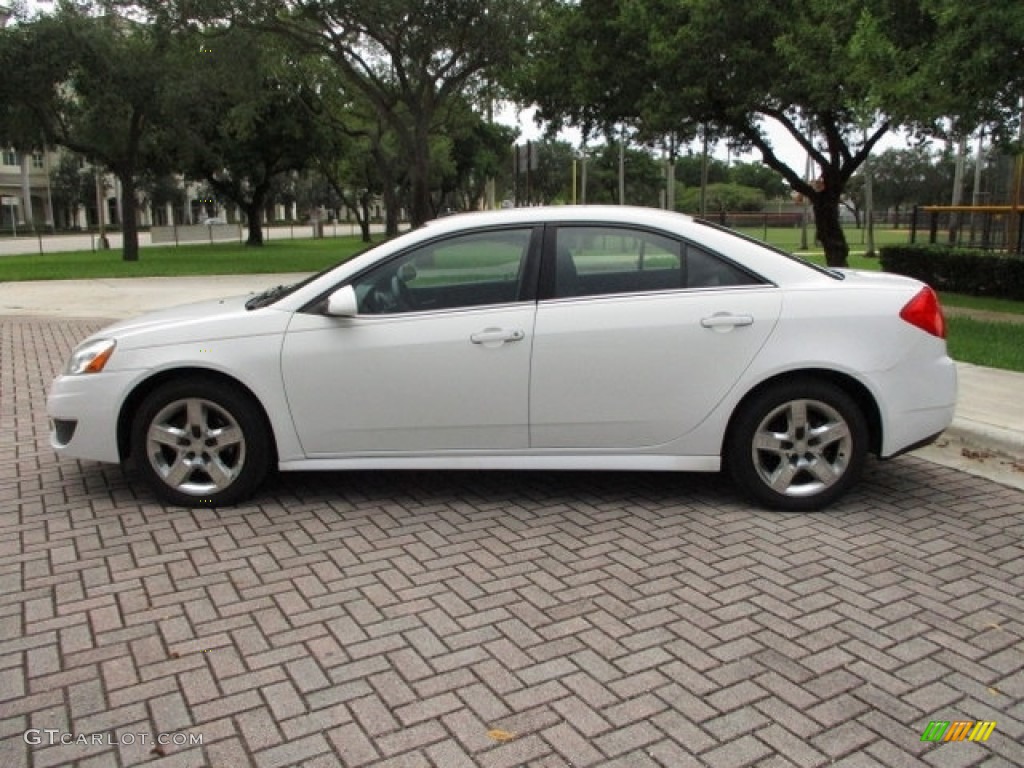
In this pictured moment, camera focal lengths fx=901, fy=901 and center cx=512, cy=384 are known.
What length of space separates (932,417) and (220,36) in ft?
68.7

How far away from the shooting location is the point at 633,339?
15.6 ft

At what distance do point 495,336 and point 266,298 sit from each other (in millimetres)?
1447

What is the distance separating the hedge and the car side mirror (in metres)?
13.3

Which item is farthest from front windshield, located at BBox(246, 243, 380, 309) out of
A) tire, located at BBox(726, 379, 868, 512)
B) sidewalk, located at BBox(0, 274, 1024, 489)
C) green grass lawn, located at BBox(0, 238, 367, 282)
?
green grass lawn, located at BBox(0, 238, 367, 282)

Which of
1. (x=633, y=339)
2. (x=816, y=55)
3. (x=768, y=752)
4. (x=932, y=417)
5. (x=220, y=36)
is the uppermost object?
(x=220, y=36)

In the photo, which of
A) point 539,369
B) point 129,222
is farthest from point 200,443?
point 129,222

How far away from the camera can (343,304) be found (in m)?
4.68

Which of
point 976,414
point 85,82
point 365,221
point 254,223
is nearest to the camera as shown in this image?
point 976,414

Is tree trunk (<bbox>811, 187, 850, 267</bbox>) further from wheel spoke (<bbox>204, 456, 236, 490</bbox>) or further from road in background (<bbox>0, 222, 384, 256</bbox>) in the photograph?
road in background (<bbox>0, 222, 384, 256</bbox>)

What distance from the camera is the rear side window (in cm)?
488

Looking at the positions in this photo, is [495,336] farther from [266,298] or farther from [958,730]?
[958,730]

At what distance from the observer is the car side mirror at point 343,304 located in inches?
185

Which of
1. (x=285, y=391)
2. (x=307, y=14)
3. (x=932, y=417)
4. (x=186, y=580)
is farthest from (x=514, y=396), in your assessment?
(x=307, y=14)

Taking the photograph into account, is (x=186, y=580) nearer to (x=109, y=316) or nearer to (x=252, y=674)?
(x=252, y=674)
